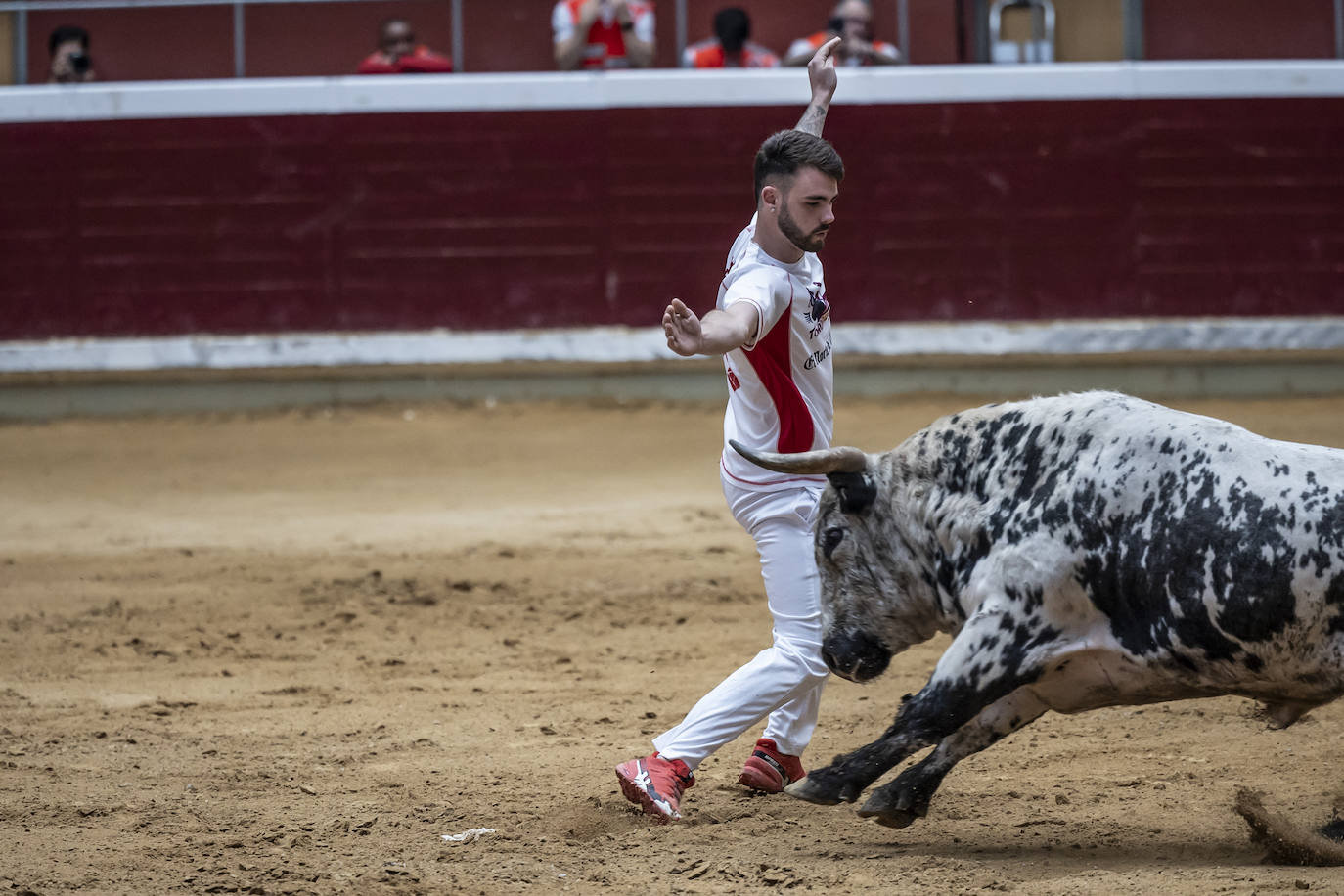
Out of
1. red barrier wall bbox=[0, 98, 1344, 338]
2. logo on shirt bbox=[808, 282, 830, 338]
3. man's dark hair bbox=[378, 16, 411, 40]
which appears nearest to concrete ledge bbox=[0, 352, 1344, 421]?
red barrier wall bbox=[0, 98, 1344, 338]

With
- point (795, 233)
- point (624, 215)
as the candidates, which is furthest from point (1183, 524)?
point (624, 215)

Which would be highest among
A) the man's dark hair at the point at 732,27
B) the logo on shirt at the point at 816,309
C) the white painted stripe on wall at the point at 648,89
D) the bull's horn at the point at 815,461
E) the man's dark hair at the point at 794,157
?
the man's dark hair at the point at 732,27

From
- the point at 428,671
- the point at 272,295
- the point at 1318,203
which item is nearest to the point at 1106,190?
the point at 1318,203

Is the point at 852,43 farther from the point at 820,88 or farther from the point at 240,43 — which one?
the point at 820,88

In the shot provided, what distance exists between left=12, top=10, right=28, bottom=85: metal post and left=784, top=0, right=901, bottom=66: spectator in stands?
5371 millimetres

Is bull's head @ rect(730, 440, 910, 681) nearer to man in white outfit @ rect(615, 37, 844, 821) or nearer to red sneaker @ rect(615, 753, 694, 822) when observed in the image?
man in white outfit @ rect(615, 37, 844, 821)

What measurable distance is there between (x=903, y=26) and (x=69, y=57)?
19.3ft

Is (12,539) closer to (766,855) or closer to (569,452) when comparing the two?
(569,452)

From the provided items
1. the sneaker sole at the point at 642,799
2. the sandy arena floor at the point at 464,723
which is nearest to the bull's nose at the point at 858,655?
the sandy arena floor at the point at 464,723

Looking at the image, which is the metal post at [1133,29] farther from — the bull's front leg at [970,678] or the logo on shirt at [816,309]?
the bull's front leg at [970,678]

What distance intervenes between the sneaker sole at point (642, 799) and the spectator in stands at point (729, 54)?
26.2ft

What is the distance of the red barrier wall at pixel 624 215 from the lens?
1109 cm

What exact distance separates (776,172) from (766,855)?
1566mm

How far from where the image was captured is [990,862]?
346 centimetres
